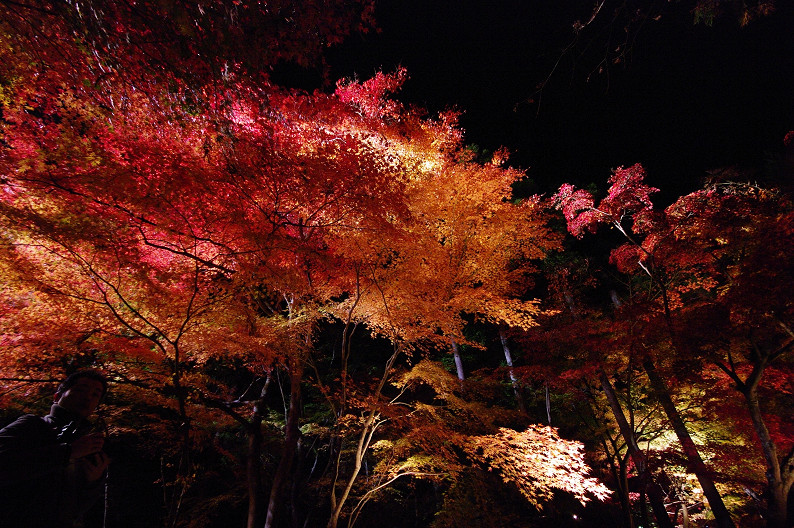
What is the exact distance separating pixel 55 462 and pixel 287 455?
6217 millimetres

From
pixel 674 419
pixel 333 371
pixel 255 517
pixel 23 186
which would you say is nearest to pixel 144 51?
pixel 23 186

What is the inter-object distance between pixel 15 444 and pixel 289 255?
557 cm

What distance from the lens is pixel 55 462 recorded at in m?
1.70

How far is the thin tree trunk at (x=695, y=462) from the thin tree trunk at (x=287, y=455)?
30.3 feet

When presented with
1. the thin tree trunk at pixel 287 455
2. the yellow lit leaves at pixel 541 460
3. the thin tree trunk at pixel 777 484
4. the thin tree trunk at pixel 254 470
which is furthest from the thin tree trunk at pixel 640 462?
the thin tree trunk at pixel 254 470

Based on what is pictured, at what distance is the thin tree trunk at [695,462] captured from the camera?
8.25m

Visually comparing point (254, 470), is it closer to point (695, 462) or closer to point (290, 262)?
point (290, 262)

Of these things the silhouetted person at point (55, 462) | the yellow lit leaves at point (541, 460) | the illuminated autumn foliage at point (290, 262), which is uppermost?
the illuminated autumn foliage at point (290, 262)

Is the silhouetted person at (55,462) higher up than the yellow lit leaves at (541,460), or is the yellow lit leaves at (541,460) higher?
the yellow lit leaves at (541,460)

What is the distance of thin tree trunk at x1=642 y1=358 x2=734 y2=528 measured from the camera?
8.25 m

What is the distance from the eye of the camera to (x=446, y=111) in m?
10.7

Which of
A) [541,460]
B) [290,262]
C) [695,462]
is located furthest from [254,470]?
[695,462]

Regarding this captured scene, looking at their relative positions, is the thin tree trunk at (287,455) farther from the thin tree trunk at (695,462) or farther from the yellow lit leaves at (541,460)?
the thin tree trunk at (695,462)

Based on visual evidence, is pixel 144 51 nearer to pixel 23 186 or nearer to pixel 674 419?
pixel 23 186
